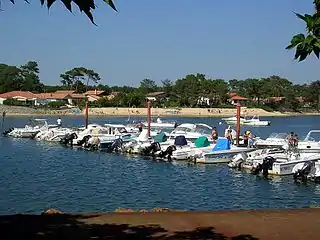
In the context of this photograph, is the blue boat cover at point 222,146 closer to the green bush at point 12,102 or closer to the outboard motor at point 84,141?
the outboard motor at point 84,141

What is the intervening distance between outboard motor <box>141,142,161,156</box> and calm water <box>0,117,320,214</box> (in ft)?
6.98

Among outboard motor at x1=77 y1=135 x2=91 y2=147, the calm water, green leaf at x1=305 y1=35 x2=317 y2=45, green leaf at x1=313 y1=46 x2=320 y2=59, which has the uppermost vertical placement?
Result: green leaf at x1=305 y1=35 x2=317 y2=45

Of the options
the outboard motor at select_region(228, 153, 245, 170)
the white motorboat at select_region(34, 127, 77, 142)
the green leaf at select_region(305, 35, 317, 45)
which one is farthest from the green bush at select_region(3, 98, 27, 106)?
the green leaf at select_region(305, 35, 317, 45)

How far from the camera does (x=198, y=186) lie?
27.5m

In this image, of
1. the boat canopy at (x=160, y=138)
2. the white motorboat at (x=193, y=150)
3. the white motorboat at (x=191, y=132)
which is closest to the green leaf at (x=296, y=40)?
the white motorboat at (x=193, y=150)

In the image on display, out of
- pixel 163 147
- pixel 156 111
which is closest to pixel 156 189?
pixel 163 147

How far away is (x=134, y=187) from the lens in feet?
88.7

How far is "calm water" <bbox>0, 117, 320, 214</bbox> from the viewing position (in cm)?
2225

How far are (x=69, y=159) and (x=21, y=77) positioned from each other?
158 meters

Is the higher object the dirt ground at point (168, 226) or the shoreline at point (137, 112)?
the shoreline at point (137, 112)

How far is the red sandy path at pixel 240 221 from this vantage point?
9.97m

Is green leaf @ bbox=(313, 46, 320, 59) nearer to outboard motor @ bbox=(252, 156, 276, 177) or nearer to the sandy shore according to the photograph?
outboard motor @ bbox=(252, 156, 276, 177)

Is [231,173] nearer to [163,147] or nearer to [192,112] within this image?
[163,147]

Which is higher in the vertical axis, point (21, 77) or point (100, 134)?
point (21, 77)
